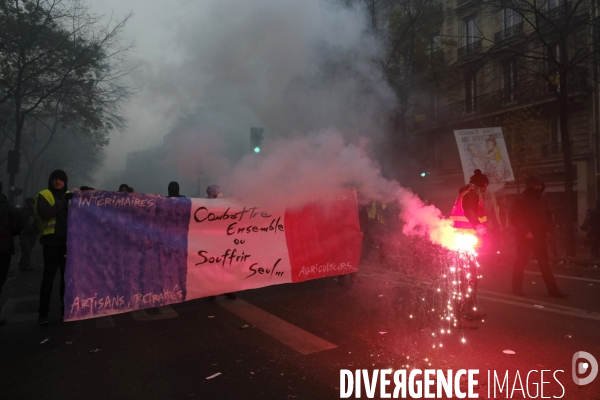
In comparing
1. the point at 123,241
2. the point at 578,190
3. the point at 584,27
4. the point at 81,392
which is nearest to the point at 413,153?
the point at 578,190

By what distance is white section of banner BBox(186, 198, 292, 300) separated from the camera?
16.7 feet

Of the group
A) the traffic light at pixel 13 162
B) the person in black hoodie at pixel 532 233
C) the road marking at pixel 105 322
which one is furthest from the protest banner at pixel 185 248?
the traffic light at pixel 13 162

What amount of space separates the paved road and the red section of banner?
43 centimetres

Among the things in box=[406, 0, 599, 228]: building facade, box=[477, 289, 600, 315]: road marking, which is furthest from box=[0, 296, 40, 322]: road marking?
box=[406, 0, 599, 228]: building facade

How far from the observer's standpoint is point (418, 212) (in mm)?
5617

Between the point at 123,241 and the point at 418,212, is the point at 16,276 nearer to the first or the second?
Answer: the point at 123,241

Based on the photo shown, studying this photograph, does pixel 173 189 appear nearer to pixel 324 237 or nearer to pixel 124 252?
pixel 124 252

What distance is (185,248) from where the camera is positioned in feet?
16.4

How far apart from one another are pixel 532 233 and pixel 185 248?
193 inches

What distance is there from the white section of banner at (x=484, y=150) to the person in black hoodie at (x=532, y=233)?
15.9 feet

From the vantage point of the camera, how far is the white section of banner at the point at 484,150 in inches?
430

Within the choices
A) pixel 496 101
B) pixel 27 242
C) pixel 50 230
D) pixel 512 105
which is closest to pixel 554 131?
pixel 512 105

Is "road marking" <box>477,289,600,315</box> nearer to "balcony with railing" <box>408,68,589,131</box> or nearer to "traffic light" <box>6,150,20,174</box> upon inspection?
"balcony with railing" <box>408,68,589,131</box>

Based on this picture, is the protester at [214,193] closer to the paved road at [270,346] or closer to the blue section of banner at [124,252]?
the paved road at [270,346]
